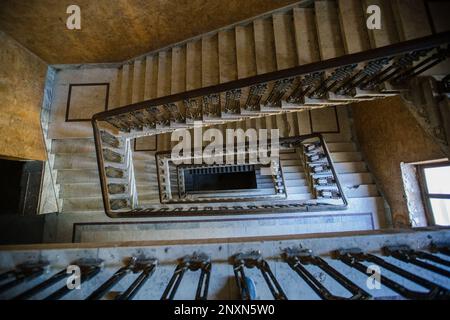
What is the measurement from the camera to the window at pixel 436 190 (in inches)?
97.0

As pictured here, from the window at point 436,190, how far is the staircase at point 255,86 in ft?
2.20

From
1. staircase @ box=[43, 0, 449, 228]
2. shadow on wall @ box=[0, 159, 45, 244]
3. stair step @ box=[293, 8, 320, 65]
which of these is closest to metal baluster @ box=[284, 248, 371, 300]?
staircase @ box=[43, 0, 449, 228]

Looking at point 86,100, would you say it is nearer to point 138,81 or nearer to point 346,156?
point 138,81

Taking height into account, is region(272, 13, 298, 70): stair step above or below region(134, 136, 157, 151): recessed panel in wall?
above

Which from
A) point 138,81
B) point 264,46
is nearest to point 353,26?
point 264,46

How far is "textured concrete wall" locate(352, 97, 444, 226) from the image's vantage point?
2656 millimetres

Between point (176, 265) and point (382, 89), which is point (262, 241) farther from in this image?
point (382, 89)

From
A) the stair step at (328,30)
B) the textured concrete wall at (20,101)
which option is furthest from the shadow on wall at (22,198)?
the stair step at (328,30)

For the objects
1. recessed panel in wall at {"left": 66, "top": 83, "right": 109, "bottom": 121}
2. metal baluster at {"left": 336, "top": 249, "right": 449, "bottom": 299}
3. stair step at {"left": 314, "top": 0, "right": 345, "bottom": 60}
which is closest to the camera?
metal baluster at {"left": 336, "top": 249, "right": 449, "bottom": 299}

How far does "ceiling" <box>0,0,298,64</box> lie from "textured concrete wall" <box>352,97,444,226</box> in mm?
2143

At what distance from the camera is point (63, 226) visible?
3.38 metres

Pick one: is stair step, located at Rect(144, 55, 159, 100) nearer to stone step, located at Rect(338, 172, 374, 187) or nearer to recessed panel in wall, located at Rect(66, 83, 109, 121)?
recessed panel in wall, located at Rect(66, 83, 109, 121)

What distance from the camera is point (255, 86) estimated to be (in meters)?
1.90

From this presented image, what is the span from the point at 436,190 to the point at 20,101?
5.62 metres
